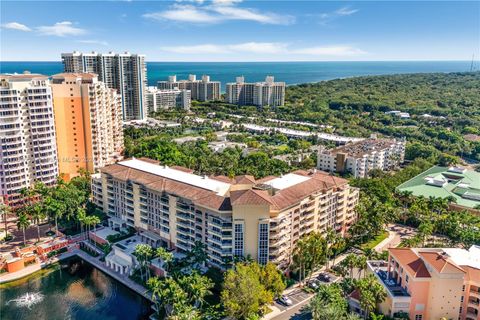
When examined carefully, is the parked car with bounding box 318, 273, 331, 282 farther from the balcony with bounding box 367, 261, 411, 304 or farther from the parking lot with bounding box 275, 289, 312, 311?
the balcony with bounding box 367, 261, 411, 304

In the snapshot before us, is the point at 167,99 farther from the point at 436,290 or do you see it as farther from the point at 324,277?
the point at 436,290

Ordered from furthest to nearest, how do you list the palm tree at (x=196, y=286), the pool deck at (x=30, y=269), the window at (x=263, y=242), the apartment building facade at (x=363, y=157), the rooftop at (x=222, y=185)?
the apartment building facade at (x=363, y=157), the pool deck at (x=30, y=269), the rooftop at (x=222, y=185), the window at (x=263, y=242), the palm tree at (x=196, y=286)

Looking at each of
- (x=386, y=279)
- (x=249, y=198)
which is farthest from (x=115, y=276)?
(x=386, y=279)

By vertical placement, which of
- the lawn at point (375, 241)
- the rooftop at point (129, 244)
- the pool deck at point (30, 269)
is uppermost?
the rooftop at point (129, 244)

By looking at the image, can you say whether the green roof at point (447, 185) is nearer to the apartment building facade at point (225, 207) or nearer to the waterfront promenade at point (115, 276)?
the apartment building facade at point (225, 207)

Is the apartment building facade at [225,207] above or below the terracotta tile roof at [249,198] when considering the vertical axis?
below

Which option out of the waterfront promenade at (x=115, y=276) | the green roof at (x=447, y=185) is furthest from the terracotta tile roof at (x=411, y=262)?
the green roof at (x=447, y=185)

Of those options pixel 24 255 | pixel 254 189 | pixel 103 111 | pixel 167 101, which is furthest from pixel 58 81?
pixel 167 101
